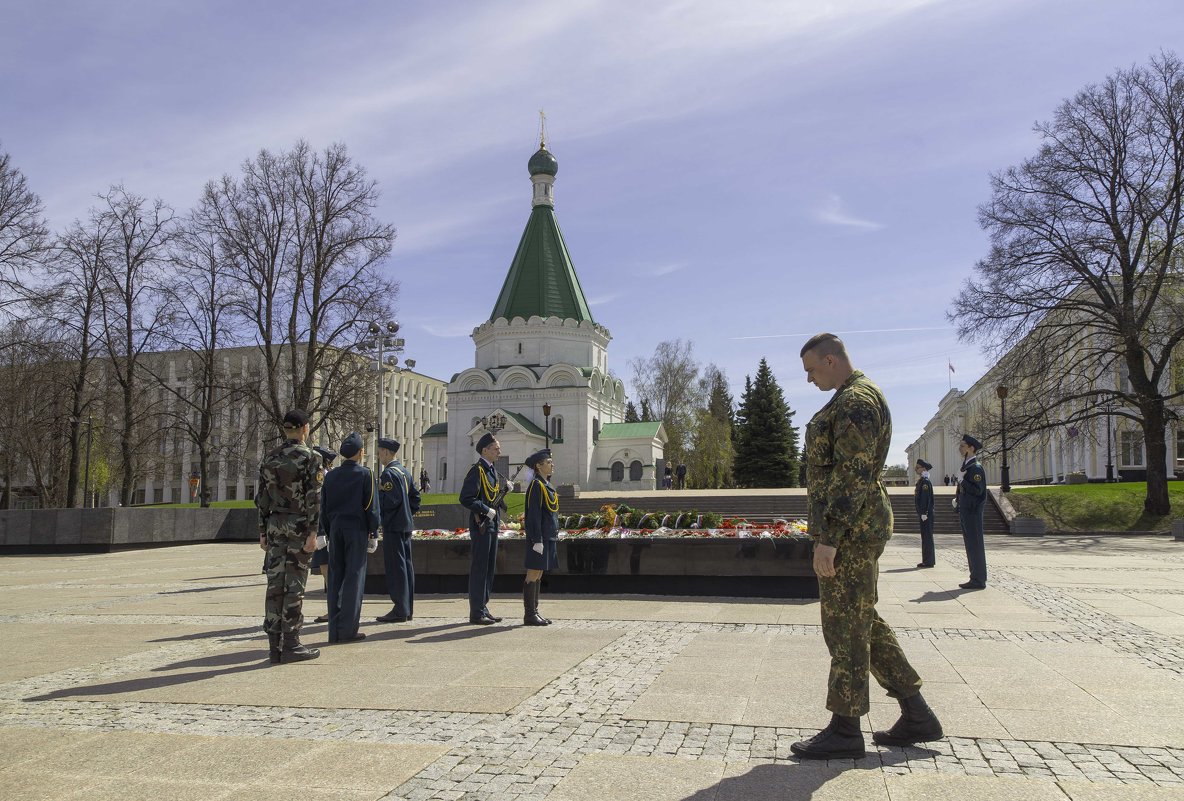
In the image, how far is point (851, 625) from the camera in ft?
14.2

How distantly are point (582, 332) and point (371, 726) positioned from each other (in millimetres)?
62761

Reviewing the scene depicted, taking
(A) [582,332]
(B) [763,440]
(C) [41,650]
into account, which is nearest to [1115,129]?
(C) [41,650]

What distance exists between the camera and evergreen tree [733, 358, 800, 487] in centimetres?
6419

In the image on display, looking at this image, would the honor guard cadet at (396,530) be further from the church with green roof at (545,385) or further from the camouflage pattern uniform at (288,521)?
the church with green roof at (545,385)

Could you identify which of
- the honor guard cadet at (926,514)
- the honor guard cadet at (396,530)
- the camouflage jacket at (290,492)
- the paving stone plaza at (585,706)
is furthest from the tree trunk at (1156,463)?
the camouflage jacket at (290,492)

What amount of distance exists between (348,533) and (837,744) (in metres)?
5.37

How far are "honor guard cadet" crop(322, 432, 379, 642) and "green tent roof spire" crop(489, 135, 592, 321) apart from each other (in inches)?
2296

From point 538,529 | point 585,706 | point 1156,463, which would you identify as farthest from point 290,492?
point 1156,463

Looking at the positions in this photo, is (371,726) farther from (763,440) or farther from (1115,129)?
(763,440)

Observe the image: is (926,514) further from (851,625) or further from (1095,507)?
(1095,507)

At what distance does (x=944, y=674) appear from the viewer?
618 cm

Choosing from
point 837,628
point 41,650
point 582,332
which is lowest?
point 41,650

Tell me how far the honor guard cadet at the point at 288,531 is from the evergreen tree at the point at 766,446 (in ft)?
194

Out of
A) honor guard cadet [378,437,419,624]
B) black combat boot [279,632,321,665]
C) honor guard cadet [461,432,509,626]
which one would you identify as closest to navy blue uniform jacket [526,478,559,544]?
honor guard cadet [461,432,509,626]
